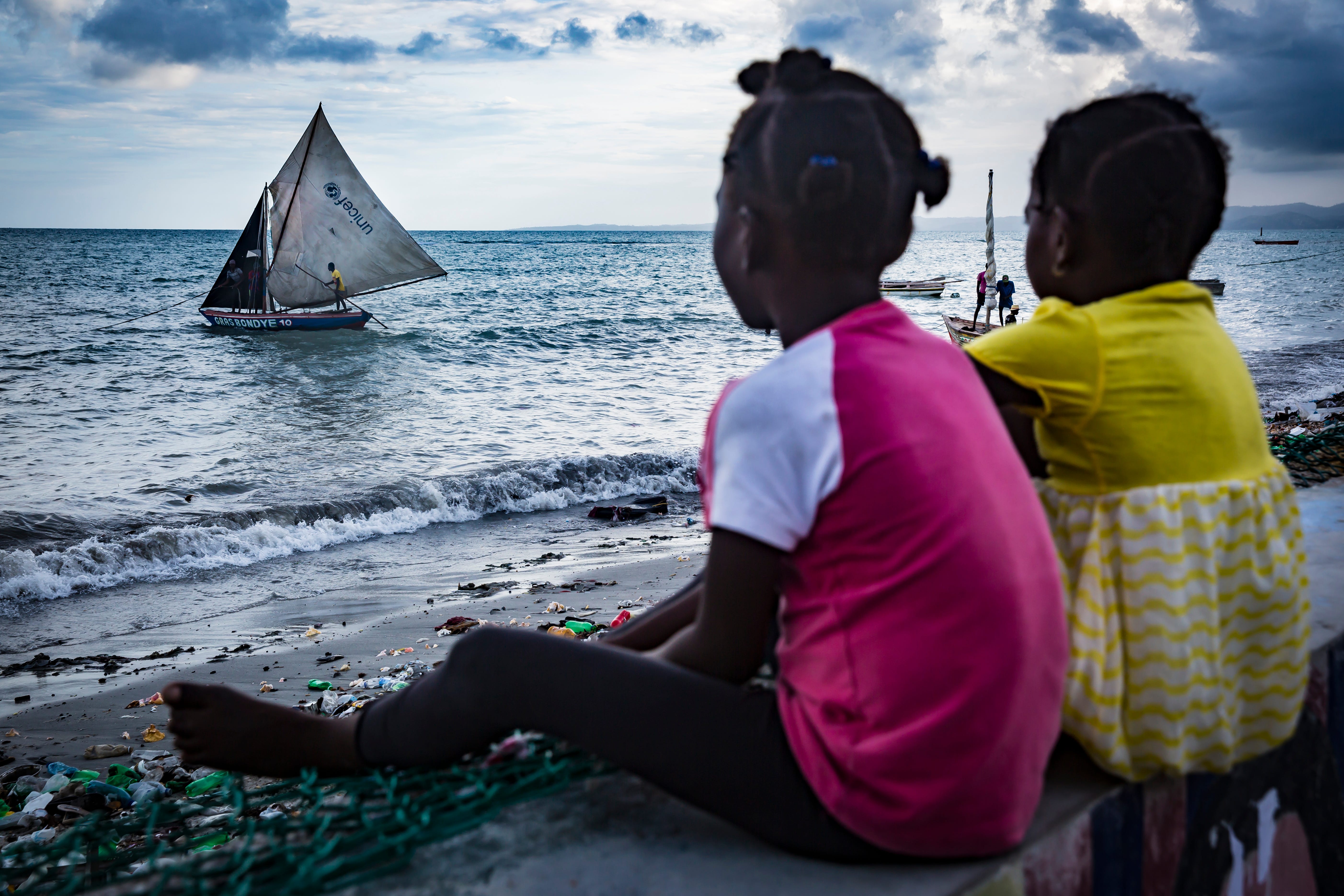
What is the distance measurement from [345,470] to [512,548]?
3720 millimetres

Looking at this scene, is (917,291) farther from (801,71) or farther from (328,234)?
(801,71)

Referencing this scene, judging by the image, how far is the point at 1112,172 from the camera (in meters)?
1.52

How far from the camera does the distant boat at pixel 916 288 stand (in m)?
40.5

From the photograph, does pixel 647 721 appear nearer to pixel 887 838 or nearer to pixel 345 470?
pixel 887 838

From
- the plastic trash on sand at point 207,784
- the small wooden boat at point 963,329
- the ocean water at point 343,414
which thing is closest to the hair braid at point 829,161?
the plastic trash on sand at point 207,784

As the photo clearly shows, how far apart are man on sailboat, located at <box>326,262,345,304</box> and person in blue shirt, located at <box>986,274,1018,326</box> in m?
15.9

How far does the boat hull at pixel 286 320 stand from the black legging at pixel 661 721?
24483 mm

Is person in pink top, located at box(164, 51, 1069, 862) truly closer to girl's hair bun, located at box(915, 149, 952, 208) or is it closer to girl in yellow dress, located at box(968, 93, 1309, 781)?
girl's hair bun, located at box(915, 149, 952, 208)

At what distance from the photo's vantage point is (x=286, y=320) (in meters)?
24.3

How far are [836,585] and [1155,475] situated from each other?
0.62m

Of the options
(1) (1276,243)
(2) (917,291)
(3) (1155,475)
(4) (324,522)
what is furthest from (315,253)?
(1) (1276,243)

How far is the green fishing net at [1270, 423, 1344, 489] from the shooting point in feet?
11.5

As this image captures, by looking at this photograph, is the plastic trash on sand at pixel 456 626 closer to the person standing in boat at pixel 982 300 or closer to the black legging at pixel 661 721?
the black legging at pixel 661 721

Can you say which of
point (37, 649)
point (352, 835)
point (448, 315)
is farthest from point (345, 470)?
point (448, 315)
